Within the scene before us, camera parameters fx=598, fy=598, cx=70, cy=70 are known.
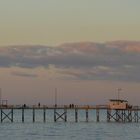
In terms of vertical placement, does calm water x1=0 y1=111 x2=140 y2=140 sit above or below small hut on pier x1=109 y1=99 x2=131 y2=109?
below

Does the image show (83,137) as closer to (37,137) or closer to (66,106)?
(37,137)

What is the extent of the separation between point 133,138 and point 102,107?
91.3 feet

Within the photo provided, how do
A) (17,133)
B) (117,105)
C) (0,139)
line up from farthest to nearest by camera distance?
(117,105) < (17,133) < (0,139)

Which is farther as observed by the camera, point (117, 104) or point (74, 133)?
point (117, 104)

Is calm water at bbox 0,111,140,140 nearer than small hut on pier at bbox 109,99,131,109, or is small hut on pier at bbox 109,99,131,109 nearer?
calm water at bbox 0,111,140,140

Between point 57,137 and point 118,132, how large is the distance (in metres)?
14.4

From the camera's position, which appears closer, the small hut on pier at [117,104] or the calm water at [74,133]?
the calm water at [74,133]

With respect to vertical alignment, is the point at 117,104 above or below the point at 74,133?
above

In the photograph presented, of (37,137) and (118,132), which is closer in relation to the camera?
(37,137)

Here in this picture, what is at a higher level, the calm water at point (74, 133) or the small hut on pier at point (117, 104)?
the small hut on pier at point (117, 104)

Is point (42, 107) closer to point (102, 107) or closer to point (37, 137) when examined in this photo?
point (102, 107)

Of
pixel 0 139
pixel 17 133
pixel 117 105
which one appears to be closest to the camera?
pixel 0 139

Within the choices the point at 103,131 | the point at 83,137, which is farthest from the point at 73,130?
the point at 83,137

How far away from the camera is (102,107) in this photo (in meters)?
125
